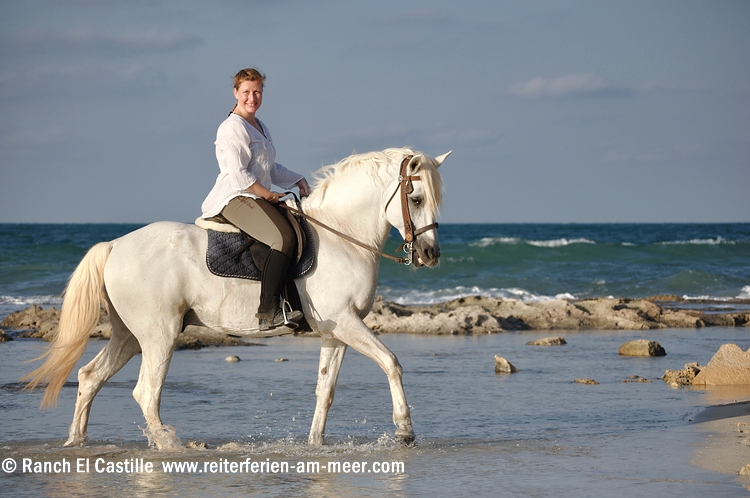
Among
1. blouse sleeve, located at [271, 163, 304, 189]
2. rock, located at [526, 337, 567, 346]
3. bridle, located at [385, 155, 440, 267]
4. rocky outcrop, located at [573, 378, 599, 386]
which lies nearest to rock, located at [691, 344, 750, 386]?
rocky outcrop, located at [573, 378, 599, 386]

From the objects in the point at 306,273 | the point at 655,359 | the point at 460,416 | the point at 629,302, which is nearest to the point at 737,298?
the point at 629,302

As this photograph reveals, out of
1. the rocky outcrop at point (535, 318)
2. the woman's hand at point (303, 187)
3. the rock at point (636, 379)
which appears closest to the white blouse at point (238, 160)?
the woman's hand at point (303, 187)

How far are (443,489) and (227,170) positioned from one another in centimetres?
280

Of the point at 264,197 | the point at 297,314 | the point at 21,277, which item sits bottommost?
the point at 21,277

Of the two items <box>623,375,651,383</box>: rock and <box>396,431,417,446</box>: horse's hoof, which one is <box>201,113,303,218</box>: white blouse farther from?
<box>623,375,651,383</box>: rock

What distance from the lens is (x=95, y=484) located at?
530 centimetres

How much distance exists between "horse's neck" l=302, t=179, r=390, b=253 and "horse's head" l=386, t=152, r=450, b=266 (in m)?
0.28

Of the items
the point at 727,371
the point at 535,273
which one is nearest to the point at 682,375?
the point at 727,371

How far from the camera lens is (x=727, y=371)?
887 centimetres

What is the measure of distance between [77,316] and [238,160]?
165cm

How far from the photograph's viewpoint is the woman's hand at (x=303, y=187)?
714 cm

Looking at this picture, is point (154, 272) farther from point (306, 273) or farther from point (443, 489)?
point (443, 489)

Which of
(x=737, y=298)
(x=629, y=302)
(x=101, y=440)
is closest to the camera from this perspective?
(x=101, y=440)

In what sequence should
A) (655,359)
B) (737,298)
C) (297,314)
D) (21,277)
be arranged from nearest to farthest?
1. (297,314)
2. (655,359)
3. (737,298)
4. (21,277)
